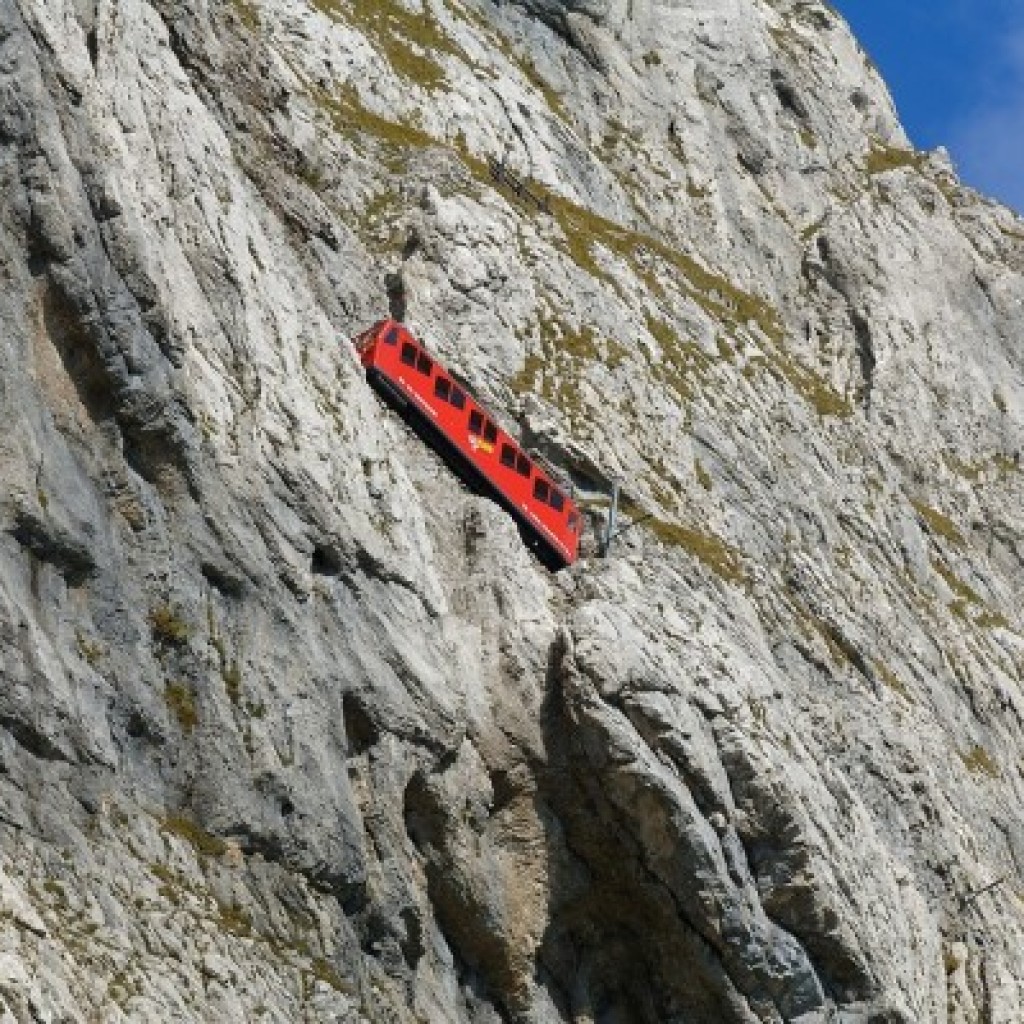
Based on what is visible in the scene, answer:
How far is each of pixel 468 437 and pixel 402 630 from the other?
7.01 m

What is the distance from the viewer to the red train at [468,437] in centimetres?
3881

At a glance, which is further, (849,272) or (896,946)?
(849,272)

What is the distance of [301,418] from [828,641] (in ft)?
62.9

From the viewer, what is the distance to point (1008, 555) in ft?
237

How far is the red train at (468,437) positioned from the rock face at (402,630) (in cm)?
65

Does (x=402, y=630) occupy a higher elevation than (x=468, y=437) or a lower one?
lower

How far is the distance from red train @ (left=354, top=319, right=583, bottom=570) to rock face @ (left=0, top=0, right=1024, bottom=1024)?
654mm

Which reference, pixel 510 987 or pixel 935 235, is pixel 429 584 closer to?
pixel 510 987

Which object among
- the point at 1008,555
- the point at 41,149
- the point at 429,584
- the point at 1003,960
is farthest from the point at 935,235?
the point at 41,149

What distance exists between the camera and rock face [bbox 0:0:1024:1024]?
2702 cm

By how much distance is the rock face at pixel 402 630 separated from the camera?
27.0m

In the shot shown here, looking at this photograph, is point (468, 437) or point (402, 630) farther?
point (468, 437)

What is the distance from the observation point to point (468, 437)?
39.5 metres

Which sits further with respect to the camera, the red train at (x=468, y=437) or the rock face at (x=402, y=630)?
the red train at (x=468, y=437)
